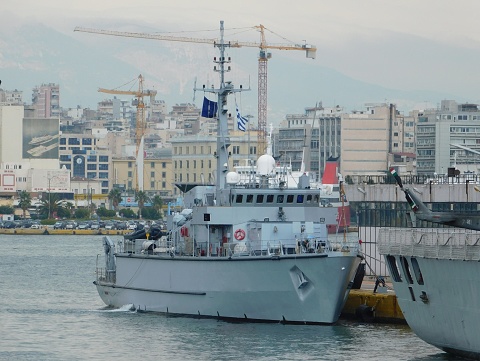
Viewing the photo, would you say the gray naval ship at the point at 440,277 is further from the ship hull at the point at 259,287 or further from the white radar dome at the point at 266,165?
the white radar dome at the point at 266,165

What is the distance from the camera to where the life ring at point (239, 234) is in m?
55.5

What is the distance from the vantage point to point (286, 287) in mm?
52906

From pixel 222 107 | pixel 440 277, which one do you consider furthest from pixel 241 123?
pixel 440 277

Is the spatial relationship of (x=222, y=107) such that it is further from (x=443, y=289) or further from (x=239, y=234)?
(x=443, y=289)

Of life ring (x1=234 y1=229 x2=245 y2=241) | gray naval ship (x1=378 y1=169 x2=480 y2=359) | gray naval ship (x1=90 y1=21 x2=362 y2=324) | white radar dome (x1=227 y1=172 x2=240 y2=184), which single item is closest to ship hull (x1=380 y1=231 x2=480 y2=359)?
gray naval ship (x1=378 y1=169 x2=480 y2=359)

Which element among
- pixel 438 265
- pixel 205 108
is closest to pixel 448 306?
pixel 438 265

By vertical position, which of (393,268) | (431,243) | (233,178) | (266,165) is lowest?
(393,268)

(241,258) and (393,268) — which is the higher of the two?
(393,268)

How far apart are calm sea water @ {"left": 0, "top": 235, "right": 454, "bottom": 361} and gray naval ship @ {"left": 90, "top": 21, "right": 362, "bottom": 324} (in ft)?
2.25

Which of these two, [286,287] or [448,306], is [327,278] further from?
[448,306]

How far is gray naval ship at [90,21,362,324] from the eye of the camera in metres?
A: 52.9

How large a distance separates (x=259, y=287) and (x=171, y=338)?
390 cm

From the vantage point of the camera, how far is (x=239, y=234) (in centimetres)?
5559

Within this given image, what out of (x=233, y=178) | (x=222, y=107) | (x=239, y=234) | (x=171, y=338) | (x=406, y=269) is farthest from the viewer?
(x=222, y=107)
